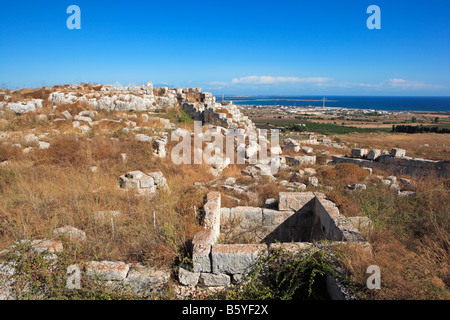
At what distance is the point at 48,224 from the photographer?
14.6 feet

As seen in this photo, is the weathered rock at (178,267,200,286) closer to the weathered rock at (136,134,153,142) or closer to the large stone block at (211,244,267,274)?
the large stone block at (211,244,267,274)

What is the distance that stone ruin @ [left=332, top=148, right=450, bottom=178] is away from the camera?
11.3 m

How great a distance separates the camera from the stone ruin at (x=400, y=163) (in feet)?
37.0

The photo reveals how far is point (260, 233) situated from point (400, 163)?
10905mm

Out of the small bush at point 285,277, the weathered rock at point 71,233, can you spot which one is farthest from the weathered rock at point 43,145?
the small bush at point 285,277

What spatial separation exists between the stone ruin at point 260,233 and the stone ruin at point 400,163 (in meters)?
8.42

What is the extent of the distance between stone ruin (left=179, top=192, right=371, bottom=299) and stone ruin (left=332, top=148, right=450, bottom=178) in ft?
27.6

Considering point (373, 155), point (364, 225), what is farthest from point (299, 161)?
point (364, 225)

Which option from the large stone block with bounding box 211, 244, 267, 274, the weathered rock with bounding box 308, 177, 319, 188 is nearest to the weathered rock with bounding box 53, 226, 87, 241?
the large stone block with bounding box 211, 244, 267, 274

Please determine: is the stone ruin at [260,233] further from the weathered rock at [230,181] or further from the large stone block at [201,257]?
the weathered rock at [230,181]

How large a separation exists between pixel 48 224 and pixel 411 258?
6014 millimetres

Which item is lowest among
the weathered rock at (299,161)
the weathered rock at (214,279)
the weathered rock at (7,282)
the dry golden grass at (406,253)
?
the weathered rock at (214,279)

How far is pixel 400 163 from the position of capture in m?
12.6

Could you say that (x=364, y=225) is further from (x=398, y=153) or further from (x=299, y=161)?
(x=398, y=153)
